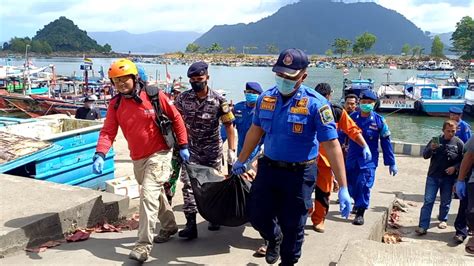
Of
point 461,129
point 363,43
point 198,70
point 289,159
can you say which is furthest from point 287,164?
point 363,43

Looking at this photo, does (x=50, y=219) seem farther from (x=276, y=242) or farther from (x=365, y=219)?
(x=365, y=219)

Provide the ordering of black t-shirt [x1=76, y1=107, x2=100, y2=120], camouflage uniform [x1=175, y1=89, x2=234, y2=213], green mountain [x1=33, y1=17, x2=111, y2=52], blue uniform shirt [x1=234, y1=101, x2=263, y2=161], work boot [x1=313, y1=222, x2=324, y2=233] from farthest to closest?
green mountain [x1=33, y1=17, x2=111, y2=52]
black t-shirt [x1=76, y1=107, x2=100, y2=120]
blue uniform shirt [x1=234, y1=101, x2=263, y2=161]
work boot [x1=313, y1=222, x2=324, y2=233]
camouflage uniform [x1=175, y1=89, x2=234, y2=213]

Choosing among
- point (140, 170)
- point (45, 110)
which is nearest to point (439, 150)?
point (140, 170)

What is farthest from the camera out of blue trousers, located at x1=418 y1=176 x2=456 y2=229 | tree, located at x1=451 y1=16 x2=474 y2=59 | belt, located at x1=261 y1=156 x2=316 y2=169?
tree, located at x1=451 y1=16 x2=474 y2=59

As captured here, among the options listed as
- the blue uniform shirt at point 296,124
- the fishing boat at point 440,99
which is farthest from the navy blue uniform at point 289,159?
the fishing boat at point 440,99

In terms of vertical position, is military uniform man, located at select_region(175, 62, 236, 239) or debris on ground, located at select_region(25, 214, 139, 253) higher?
military uniform man, located at select_region(175, 62, 236, 239)

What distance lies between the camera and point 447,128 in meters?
5.23

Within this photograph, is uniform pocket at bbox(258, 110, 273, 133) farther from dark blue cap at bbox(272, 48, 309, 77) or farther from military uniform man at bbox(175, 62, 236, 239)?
military uniform man at bbox(175, 62, 236, 239)

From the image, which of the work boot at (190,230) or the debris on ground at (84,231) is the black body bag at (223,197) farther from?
the debris on ground at (84,231)

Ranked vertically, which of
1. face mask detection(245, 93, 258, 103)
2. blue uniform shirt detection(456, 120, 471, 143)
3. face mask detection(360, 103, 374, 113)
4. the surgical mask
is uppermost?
the surgical mask

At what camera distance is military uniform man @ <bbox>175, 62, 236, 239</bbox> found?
3.99m

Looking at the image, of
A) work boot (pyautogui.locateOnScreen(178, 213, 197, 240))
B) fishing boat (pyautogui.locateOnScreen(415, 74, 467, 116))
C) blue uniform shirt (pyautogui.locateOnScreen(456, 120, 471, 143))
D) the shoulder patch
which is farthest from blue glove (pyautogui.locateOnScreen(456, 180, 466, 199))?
fishing boat (pyautogui.locateOnScreen(415, 74, 467, 116))

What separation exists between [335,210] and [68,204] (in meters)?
3.05

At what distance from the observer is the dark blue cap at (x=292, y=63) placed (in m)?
2.88
